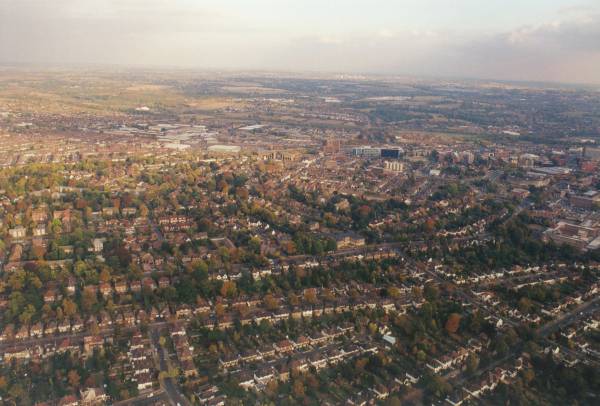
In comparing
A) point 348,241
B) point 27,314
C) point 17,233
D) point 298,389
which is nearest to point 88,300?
point 27,314

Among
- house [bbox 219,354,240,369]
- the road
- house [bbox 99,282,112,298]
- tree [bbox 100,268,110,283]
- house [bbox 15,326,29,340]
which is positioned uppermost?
tree [bbox 100,268,110,283]

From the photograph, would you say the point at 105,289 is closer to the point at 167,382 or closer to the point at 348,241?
the point at 167,382

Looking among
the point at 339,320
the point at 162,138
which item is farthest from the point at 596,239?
the point at 162,138

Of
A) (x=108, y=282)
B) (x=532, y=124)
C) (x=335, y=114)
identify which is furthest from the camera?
(x=335, y=114)

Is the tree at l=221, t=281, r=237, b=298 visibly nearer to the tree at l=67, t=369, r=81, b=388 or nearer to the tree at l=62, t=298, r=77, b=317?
the tree at l=62, t=298, r=77, b=317

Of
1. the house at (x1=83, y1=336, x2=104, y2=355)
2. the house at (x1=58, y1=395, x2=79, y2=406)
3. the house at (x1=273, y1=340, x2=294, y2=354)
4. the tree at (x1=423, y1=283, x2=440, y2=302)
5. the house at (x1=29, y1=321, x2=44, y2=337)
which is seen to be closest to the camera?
the house at (x1=58, y1=395, x2=79, y2=406)

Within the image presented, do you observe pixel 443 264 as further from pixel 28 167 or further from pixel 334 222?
pixel 28 167

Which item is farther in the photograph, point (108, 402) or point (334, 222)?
point (334, 222)

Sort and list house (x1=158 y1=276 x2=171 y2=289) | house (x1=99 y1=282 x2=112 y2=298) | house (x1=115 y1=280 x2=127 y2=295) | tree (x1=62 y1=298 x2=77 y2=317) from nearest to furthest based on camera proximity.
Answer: tree (x1=62 y1=298 x2=77 y2=317), house (x1=99 y1=282 x2=112 y2=298), house (x1=115 y1=280 x2=127 y2=295), house (x1=158 y1=276 x2=171 y2=289)

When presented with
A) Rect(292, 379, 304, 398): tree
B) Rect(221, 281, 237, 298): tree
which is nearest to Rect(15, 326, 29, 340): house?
Rect(221, 281, 237, 298): tree
